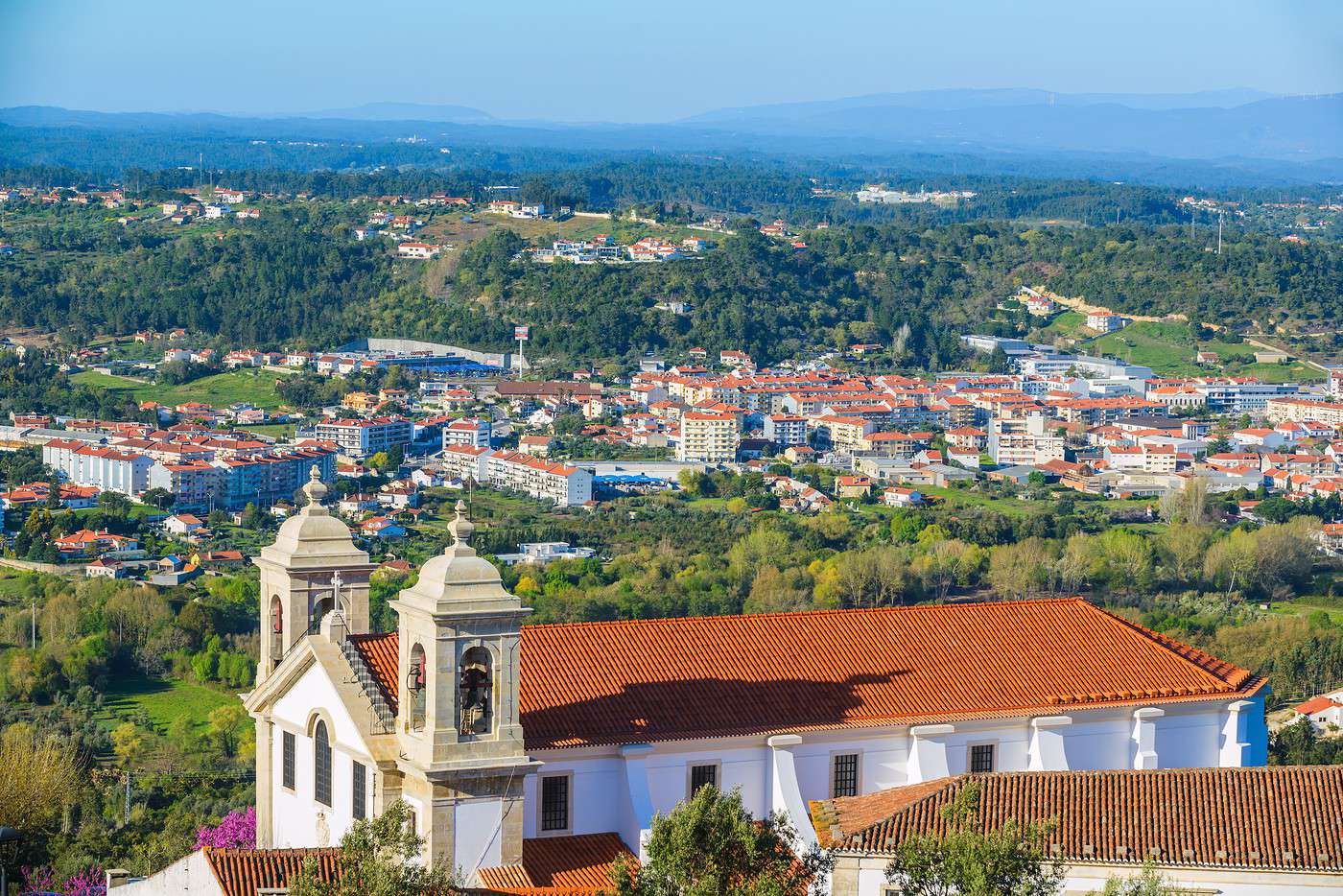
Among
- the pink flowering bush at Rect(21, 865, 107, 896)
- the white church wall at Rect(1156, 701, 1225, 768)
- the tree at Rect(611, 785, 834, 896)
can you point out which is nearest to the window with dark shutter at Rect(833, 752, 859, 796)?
the white church wall at Rect(1156, 701, 1225, 768)

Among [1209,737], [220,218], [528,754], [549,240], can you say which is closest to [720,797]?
[528,754]

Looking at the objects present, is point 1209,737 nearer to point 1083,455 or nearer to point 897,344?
point 1083,455

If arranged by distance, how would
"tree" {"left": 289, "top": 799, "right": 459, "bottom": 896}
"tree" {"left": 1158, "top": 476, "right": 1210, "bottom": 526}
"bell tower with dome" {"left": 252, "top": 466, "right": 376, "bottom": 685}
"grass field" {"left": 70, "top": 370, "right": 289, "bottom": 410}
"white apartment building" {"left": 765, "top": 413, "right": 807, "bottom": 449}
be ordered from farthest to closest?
1. "grass field" {"left": 70, "top": 370, "right": 289, "bottom": 410}
2. "white apartment building" {"left": 765, "top": 413, "right": 807, "bottom": 449}
3. "tree" {"left": 1158, "top": 476, "right": 1210, "bottom": 526}
4. "bell tower with dome" {"left": 252, "top": 466, "right": 376, "bottom": 685}
5. "tree" {"left": 289, "top": 799, "right": 459, "bottom": 896}

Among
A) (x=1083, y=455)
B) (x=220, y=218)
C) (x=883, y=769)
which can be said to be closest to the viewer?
(x=883, y=769)

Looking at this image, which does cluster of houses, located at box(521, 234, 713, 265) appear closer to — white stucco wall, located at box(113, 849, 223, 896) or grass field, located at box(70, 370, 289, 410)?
grass field, located at box(70, 370, 289, 410)

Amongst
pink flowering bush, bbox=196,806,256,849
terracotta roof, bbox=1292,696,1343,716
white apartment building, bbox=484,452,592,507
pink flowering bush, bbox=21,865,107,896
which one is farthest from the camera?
white apartment building, bbox=484,452,592,507

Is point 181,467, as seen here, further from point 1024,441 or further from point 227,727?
point 227,727
